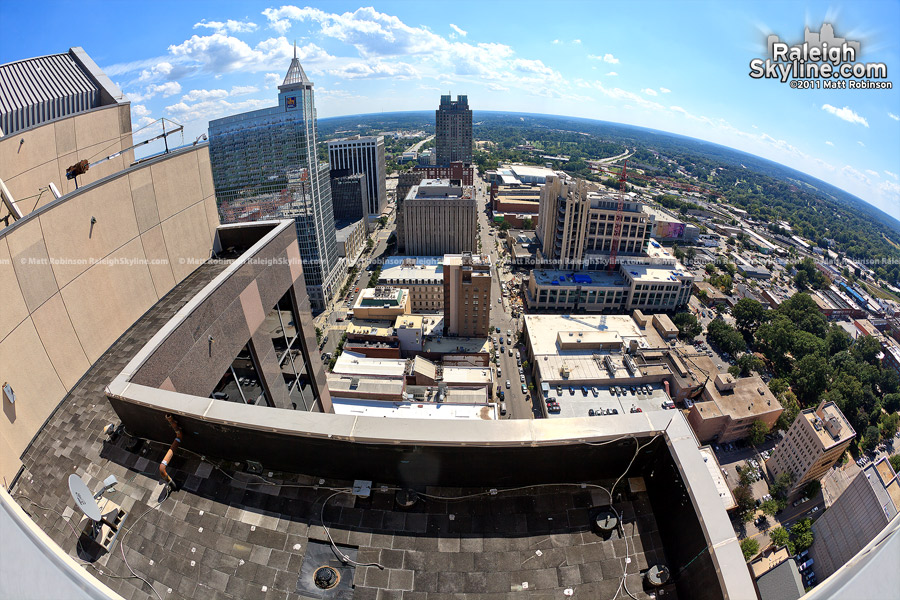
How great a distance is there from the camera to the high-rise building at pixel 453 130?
142 m

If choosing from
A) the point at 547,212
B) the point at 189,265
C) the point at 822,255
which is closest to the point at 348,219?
the point at 547,212

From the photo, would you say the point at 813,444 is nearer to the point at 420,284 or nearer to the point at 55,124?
the point at 420,284

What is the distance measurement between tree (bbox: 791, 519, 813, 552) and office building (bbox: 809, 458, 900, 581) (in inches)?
14.7

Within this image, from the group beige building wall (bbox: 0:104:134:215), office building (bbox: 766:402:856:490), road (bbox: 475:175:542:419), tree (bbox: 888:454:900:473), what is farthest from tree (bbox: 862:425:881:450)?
beige building wall (bbox: 0:104:134:215)

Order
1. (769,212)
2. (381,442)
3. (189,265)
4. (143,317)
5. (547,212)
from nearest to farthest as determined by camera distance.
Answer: (381,442), (143,317), (189,265), (547,212), (769,212)

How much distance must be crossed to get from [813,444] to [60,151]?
5037 centimetres

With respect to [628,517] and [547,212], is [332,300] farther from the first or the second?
[628,517]

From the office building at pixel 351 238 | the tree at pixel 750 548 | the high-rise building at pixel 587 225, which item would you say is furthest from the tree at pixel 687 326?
the office building at pixel 351 238

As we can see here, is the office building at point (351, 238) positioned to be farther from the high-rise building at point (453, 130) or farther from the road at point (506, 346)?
the high-rise building at point (453, 130)

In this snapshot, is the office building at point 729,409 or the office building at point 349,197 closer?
the office building at point 729,409

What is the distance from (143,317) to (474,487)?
9649 mm

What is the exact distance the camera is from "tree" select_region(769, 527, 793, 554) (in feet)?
103

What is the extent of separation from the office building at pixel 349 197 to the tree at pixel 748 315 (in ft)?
238

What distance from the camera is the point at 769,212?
143000 millimetres
